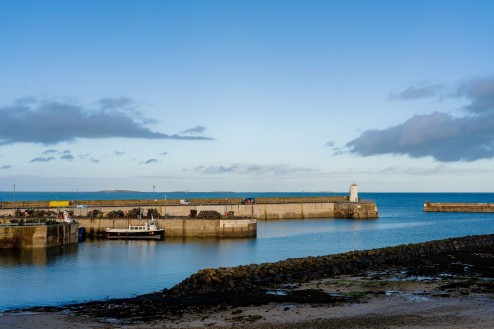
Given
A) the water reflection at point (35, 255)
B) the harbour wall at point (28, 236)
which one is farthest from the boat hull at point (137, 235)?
the harbour wall at point (28, 236)

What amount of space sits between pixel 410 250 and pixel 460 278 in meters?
15.3

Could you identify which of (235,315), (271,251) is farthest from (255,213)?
(235,315)

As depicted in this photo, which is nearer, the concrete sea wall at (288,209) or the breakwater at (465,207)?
the concrete sea wall at (288,209)

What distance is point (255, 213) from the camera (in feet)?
373

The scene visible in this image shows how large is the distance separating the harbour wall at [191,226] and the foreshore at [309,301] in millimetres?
31837

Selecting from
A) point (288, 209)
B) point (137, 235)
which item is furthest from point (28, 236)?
point (288, 209)

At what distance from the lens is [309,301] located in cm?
3008

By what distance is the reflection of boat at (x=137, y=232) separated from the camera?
76.0 metres

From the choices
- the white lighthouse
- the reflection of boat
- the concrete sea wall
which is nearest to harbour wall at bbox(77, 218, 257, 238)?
the reflection of boat

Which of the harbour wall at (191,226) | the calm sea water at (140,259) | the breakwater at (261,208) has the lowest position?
the calm sea water at (140,259)

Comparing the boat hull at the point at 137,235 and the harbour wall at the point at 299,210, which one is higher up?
the harbour wall at the point at 299,210

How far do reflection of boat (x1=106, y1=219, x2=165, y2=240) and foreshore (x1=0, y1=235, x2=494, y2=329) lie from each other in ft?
116

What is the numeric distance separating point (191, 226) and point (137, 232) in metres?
7.51

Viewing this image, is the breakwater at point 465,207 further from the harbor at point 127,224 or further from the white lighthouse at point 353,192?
the harbor at point 127,224
